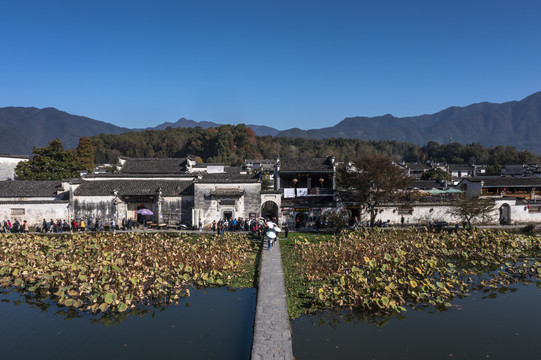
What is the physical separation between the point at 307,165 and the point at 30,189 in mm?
22119

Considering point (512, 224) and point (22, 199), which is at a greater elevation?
point (22, 199)

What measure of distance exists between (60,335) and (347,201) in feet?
69.4

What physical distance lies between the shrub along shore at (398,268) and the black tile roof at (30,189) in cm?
1908

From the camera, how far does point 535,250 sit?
67.2 ft

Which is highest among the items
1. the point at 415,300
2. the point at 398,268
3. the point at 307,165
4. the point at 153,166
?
the point at 153,166

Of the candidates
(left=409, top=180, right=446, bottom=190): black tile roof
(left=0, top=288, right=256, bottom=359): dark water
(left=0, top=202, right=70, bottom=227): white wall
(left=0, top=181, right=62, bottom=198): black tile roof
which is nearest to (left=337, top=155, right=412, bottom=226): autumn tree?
(left=0, top=288, right=256, bottom=359): dark water

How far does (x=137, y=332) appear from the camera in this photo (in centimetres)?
1123

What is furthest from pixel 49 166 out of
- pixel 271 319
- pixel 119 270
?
pixel 271 319

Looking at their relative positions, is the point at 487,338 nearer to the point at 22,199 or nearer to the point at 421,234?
the point at 421,234

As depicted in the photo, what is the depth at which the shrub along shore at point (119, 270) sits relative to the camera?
44.2 ft

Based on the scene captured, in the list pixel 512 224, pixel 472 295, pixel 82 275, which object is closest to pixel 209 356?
pixel 82 275

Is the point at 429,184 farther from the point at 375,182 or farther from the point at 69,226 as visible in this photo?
the point at 69,226

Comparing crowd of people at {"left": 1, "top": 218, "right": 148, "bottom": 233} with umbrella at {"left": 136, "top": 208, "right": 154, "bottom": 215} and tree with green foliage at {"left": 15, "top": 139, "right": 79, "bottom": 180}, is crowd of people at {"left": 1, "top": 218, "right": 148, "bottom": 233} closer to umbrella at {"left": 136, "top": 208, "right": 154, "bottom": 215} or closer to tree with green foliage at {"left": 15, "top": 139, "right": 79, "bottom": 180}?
umbrella at {"left": 136, "top": 208, "right": 154, "bottom": 215}

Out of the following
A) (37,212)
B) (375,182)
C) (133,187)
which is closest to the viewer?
(375,182)
